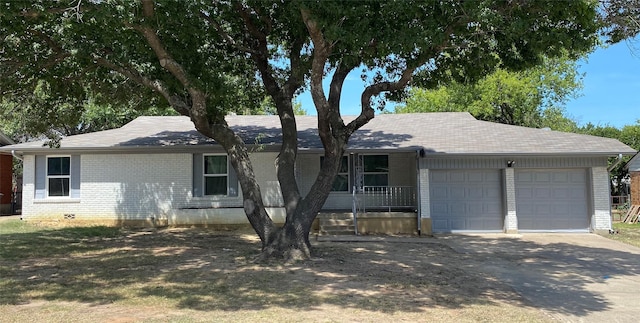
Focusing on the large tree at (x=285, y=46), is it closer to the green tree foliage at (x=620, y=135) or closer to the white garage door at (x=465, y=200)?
the white garage door at (x=465, y=200)

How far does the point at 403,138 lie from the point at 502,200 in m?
3.86

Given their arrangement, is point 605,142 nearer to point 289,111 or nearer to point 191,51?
point 289,111

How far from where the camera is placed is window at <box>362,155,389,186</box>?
17.4 metres

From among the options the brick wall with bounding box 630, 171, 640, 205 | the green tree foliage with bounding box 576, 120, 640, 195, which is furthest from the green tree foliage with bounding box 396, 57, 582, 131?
the brick wall with bounding box 630, 171, 640, 205

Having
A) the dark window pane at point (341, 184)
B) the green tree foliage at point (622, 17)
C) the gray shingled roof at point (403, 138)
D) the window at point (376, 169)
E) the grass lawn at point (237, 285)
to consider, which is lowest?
the grass lawn at point (237, 285)

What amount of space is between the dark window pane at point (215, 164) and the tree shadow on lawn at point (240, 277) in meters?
4.25

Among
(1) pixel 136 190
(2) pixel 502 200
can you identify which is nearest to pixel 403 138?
(2) pixel 502 200

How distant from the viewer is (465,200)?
51.2ft

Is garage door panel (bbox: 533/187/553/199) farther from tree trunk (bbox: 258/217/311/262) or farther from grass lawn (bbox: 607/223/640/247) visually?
tree trunk (bbox: 258/217/311/262)

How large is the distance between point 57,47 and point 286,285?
7.61m

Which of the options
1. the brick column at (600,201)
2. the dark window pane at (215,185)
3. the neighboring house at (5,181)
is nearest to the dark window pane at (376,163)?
the dark window pane at (215,185)

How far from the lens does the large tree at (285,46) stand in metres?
8.37

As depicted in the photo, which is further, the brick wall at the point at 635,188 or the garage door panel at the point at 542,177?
the brick wall at the point at 635,188

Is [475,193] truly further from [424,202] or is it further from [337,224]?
[337,224]
